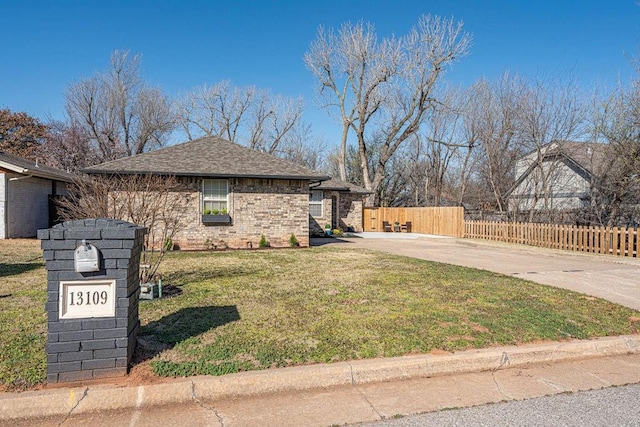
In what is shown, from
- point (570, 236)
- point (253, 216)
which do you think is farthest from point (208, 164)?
point (570, 236)

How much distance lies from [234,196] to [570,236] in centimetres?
1224

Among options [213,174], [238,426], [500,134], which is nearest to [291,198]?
[213,174]

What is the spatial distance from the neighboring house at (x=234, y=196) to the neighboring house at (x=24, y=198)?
4.44 metres

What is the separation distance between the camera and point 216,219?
14.1 m

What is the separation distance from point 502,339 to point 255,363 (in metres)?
2.78

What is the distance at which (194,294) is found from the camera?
6.61 m

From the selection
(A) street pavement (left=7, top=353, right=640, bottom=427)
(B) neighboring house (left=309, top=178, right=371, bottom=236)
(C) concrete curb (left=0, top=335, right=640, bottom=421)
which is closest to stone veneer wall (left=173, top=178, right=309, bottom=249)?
(B) neighboring house (left=309, top=178, right=371, bottom=236)

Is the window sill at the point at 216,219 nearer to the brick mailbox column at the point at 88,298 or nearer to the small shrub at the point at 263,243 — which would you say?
the small shrub at the point at 263,243

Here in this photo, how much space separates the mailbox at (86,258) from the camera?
3.36m

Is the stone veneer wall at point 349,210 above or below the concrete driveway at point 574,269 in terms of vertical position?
above

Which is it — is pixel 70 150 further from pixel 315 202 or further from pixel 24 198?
pixel 315 202

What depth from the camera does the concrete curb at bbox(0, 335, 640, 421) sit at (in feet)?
10.5

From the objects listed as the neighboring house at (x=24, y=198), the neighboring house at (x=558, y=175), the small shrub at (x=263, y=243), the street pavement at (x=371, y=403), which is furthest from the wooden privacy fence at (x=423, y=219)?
the street pavement at (x=371, y=403)

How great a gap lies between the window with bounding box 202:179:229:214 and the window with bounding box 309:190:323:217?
8113 mm
